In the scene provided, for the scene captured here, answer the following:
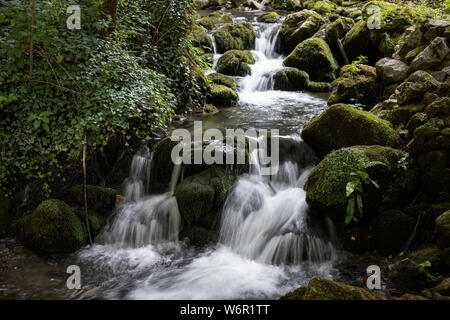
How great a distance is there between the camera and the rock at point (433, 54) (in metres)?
6.08

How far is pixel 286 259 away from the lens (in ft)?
15.4

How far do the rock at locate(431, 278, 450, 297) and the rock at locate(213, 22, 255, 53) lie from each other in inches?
Answer: 531

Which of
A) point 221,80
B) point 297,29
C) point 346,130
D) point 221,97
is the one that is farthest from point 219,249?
point 297,29

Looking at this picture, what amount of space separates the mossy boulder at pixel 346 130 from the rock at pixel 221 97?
4.50 m

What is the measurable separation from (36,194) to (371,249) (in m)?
5.86

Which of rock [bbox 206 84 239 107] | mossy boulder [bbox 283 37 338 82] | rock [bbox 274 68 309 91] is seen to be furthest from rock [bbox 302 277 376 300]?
mossy boulder [bbox 283 37 338 82]

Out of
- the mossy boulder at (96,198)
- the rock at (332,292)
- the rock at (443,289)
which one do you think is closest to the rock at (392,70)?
the rock at (443,289)

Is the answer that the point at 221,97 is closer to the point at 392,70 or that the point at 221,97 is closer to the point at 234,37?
the point at 392,70

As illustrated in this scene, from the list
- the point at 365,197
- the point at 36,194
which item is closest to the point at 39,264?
the point at 36,194

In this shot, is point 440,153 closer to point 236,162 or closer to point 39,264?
point 236,162

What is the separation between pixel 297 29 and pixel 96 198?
42.4ft

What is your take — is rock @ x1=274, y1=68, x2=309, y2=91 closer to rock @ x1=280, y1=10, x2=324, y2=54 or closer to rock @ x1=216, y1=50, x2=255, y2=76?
rock @ x1=216, y1=50, x2=255, y2=76

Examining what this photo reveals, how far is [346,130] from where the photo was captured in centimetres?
576

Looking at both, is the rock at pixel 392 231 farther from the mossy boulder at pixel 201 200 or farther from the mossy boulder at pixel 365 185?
the mossy boulder at pixel 201 200
